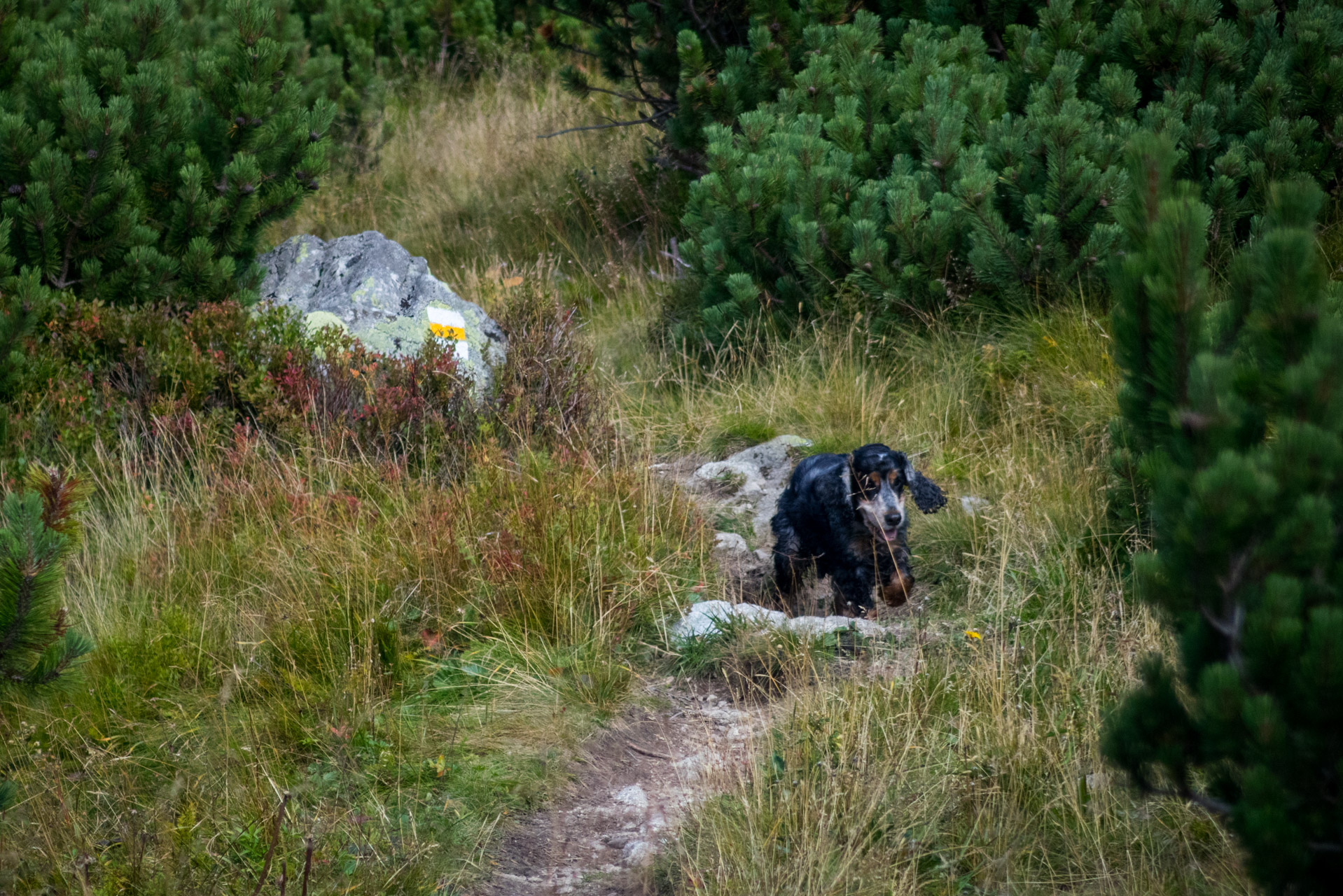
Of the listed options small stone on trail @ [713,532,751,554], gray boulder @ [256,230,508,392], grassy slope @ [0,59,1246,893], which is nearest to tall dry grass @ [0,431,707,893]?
grassy slope @ [0,59,1246,893]

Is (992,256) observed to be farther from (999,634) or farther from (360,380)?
(360,380)

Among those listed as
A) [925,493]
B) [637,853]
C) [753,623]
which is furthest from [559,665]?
[925,493]

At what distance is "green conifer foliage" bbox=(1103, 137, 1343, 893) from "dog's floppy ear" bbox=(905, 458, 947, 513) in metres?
2.55

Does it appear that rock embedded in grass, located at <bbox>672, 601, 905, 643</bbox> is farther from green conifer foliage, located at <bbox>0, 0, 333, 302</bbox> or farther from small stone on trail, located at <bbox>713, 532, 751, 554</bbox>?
green conifer foliage, located at <bbox>0, 0, 333, 302</bbox>

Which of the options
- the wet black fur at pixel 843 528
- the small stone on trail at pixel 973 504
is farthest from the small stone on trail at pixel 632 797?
the small stone on trail at pixel 973 504

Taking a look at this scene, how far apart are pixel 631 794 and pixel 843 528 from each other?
1.65m

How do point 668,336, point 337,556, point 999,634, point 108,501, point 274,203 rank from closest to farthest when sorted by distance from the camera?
1. point 999,634
2. point 337,556
3. point 108,501
4. point 274,203
5. point 668,336

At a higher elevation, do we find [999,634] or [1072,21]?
[1072,21]

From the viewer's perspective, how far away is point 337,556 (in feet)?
13.8

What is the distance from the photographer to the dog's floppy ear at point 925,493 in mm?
4590

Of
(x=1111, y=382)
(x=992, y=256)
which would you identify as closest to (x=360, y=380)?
(x=992, y=256)

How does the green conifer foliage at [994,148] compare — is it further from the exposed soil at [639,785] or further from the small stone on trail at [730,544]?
the exposed soil at [639,785]

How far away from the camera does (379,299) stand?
680 centimetres

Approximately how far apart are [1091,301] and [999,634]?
8.66 ft
